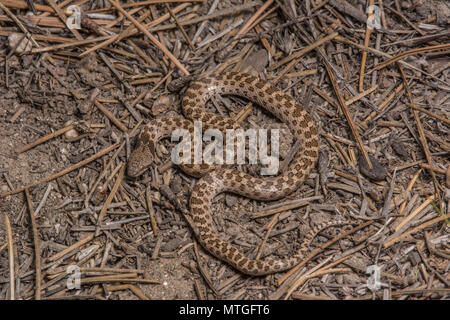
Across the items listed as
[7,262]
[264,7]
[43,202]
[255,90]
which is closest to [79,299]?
[7,262]

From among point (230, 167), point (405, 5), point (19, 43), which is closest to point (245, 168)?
point (230, 167)

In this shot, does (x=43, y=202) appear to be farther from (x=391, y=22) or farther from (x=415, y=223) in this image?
(x=391, y=22)

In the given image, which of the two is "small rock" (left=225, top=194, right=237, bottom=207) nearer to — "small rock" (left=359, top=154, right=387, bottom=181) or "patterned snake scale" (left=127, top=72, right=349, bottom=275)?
"patterned snake scale" (left=127, top=72, right=349, bottom=275)

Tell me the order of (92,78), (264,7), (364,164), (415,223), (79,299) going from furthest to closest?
(264,7) < (92,78) < (364,164) < (415,223) < (79,299)

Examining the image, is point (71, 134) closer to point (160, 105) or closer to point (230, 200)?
point (160, 105)

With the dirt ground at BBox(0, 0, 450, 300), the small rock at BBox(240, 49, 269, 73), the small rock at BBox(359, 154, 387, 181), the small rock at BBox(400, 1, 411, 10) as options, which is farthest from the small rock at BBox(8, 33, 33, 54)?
the small rock at BBox(400, 1, 411, 10)

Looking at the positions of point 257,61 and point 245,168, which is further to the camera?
point 257,61

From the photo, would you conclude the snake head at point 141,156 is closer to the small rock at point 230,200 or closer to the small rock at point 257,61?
the small rock at point 230,200
